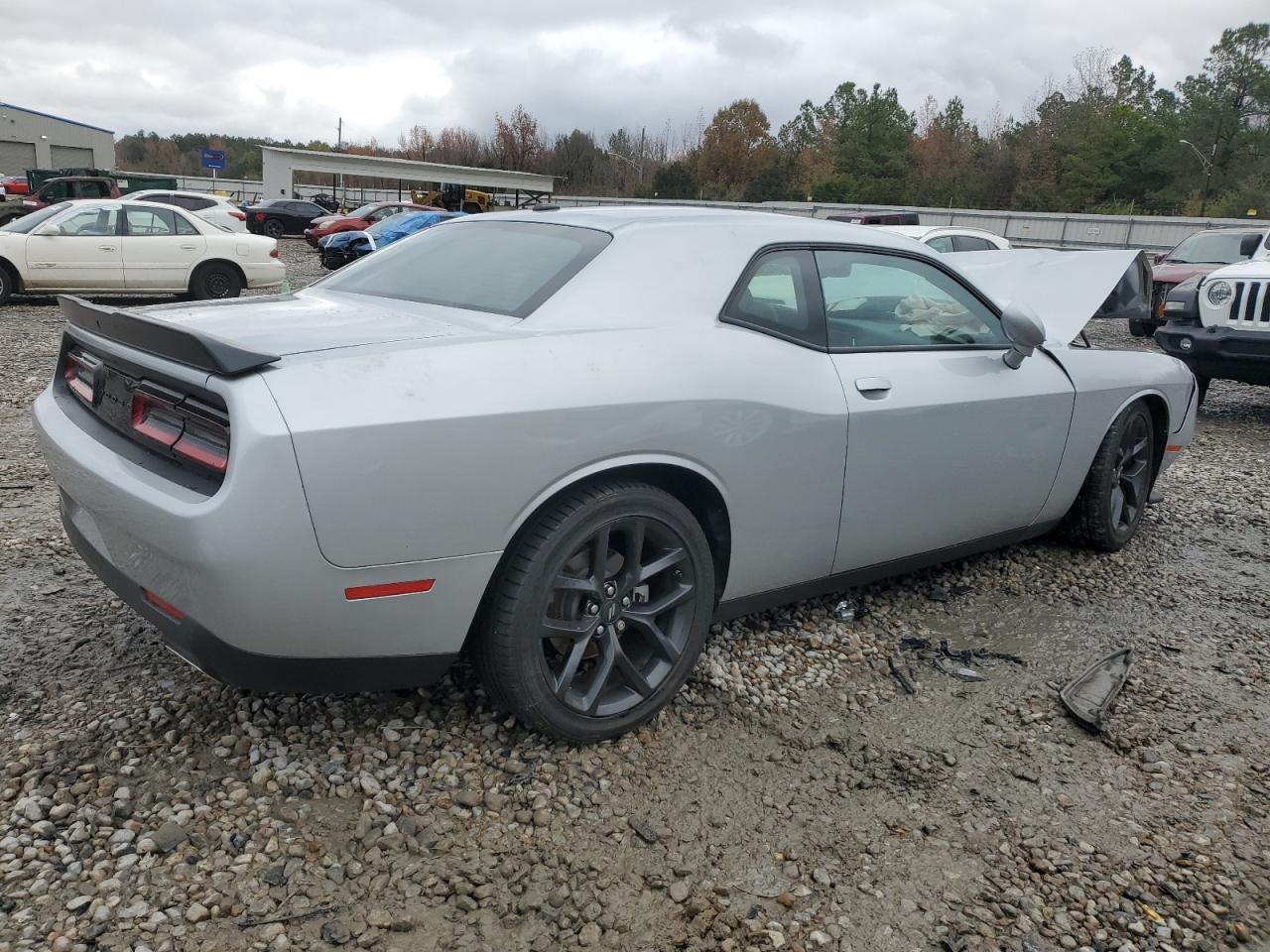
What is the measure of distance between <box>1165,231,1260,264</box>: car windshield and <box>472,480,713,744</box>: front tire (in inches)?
542

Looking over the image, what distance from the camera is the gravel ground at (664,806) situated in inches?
83.8

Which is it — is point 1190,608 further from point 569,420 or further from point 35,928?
point 35,928

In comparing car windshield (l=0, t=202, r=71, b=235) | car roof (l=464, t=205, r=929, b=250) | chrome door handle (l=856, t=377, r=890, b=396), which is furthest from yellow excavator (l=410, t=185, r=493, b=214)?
chrome door handle (l=856, t=377, r=890, b=396)

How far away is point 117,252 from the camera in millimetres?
12305

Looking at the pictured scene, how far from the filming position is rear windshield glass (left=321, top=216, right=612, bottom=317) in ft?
9.33

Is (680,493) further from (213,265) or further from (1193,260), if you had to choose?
(1193,260)

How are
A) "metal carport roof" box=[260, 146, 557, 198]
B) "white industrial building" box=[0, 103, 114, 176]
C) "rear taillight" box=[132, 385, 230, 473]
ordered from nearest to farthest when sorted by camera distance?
"rear taillight" box=[132, 385, 230, 473]
"metal carport roof" box=[260, 146, 557, 198]
"white industrial building" box=[0, 103, 114, 176]

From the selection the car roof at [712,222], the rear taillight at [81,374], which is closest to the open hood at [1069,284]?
the car roof at [712,222]

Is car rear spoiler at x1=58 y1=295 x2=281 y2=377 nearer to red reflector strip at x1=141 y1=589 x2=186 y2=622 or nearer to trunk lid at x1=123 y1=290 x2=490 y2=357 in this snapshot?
trunk lid at x1=123 y1=290 x2=490 y2=357

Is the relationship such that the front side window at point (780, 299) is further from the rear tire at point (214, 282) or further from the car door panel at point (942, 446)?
the rear tire at point (214, 282)

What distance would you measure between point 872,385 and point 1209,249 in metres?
13.6

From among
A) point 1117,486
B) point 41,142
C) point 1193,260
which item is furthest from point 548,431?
point 41,142

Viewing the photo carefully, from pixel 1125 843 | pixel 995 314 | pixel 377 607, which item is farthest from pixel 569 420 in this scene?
pixel 995 314

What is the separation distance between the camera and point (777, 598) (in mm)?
3232
